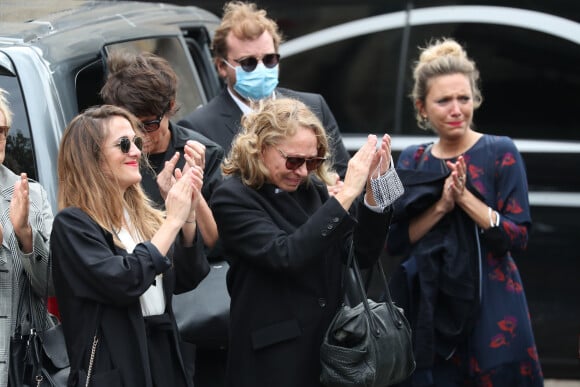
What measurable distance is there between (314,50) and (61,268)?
3.87 metres

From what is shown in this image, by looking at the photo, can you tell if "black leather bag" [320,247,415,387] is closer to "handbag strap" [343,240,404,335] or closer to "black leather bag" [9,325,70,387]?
"handbag strap" [343,240,404,335]

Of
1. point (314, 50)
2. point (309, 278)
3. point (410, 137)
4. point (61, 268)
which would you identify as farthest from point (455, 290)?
point (314, 50)

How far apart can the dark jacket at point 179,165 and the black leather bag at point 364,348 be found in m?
0.78

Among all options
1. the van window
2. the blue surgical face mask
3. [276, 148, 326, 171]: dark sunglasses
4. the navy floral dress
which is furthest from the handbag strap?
the blue surgical face mask

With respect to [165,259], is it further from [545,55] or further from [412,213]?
[545,55]

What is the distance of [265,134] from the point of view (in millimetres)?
3984

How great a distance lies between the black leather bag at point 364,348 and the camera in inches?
150

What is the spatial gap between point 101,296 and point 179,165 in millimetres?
1042

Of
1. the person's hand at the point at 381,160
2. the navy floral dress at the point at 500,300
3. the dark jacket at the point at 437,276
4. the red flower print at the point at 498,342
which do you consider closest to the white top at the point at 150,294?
the person's hand at the point at 381,160

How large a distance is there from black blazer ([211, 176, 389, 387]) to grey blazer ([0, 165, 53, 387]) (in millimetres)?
567

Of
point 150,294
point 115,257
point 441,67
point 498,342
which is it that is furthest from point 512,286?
point 115,257

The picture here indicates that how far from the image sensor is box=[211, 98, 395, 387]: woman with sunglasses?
153 inches

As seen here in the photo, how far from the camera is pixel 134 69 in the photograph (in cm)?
445

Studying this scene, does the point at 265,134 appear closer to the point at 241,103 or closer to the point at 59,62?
the point at 59,62
